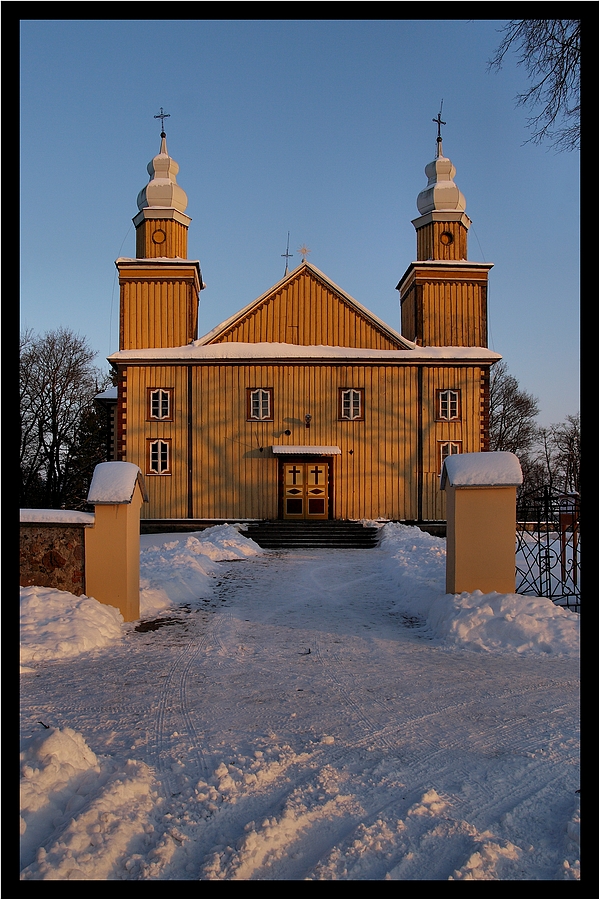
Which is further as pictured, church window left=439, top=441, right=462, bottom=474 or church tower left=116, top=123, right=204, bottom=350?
church tower left=116, top=123, right=204, bottom=350

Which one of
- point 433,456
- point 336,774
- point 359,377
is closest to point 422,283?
point 359,377

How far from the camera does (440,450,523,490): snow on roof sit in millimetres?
8359

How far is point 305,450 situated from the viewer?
73.2 ft

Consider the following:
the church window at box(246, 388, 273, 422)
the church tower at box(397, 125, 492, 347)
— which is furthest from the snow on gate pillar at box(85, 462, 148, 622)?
the church tower at box(397, 125, 492, 347)

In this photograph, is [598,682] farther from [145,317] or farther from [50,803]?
[145,317]

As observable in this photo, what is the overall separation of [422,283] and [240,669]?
20769 mm

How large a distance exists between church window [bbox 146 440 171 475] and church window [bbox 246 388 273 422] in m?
3.07

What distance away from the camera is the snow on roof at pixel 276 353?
22.9 m

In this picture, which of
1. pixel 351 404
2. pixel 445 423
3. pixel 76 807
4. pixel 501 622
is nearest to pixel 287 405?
pixel 351 404

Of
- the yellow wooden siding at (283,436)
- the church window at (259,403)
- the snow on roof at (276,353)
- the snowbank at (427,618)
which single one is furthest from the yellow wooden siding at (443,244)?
the snowbank at (427,618)

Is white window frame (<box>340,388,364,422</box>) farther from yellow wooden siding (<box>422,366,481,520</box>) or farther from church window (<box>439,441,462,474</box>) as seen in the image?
church window (<box>439,441,462,474</box>)

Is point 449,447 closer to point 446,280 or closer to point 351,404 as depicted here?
point 351,404

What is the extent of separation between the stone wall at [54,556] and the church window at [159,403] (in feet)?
49.5

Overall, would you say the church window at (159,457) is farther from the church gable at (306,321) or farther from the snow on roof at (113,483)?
the snow on roof at (113,483)
